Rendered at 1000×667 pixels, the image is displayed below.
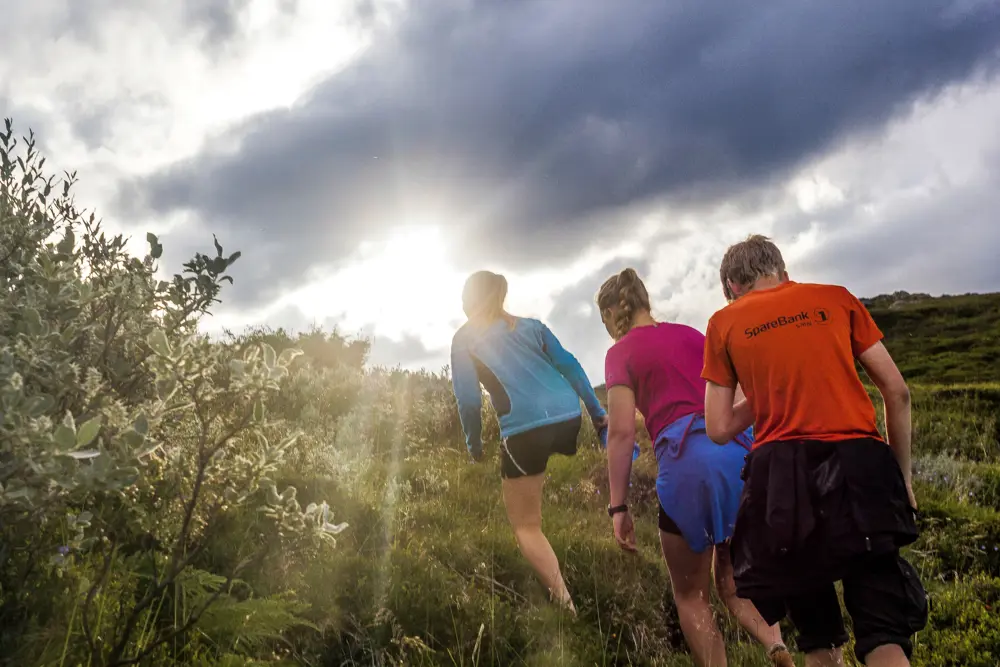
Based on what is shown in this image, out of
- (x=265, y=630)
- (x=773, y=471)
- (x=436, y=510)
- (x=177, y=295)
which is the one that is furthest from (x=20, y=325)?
(x=436, y=510)

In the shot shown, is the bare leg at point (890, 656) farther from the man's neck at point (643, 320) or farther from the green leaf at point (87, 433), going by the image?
the green leaf at point (87, 433)

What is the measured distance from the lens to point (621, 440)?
4.74m

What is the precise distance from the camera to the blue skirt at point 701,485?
439 cm

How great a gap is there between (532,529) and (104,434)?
11.9ft

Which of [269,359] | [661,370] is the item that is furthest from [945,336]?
[269,359]

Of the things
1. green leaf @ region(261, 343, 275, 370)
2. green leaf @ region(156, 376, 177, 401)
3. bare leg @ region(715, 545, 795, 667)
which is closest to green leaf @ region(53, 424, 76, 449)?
green leaf @ region(156, 376, 177, 401)

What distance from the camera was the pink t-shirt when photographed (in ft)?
15.1

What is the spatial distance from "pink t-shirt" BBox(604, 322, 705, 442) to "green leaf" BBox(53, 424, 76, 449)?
10.8ft

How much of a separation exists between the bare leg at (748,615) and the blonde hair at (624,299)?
160 centimetres

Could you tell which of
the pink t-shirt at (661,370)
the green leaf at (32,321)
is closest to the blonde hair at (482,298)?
the pink t-shirt at (661,370)

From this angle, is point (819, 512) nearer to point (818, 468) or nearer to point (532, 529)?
point (818, 468)

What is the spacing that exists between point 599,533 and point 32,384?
237 inches

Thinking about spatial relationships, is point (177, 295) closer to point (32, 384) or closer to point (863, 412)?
point (32, 384)

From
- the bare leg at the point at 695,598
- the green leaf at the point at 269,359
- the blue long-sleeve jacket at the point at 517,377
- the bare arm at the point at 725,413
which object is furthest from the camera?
the blue long-sleeve jacket at the point at 517,377
